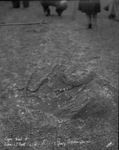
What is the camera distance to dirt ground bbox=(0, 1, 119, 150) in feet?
17.4

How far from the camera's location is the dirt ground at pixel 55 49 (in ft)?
17.4

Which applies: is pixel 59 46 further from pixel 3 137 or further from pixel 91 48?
pixel 3 137

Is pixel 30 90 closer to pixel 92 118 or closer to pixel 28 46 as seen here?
pixel 92 118

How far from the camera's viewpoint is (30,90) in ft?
16.2

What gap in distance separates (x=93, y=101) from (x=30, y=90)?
1.35 metres

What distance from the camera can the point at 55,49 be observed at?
268 inches

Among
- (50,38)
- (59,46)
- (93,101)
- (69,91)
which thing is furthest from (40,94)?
(50,38)

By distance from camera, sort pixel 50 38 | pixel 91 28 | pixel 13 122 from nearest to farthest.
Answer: pixel 13 122, pixel 50 38, pixel 91 28

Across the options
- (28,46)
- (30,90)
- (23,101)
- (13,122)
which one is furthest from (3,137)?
(28,46)

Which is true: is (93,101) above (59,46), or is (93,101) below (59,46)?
above

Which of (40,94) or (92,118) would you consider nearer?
(92,118)

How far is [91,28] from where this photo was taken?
8227 mm

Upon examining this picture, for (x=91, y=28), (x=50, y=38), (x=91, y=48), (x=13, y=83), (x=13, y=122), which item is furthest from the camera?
(x=91, y=28)

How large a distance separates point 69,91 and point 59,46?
2563 mm
